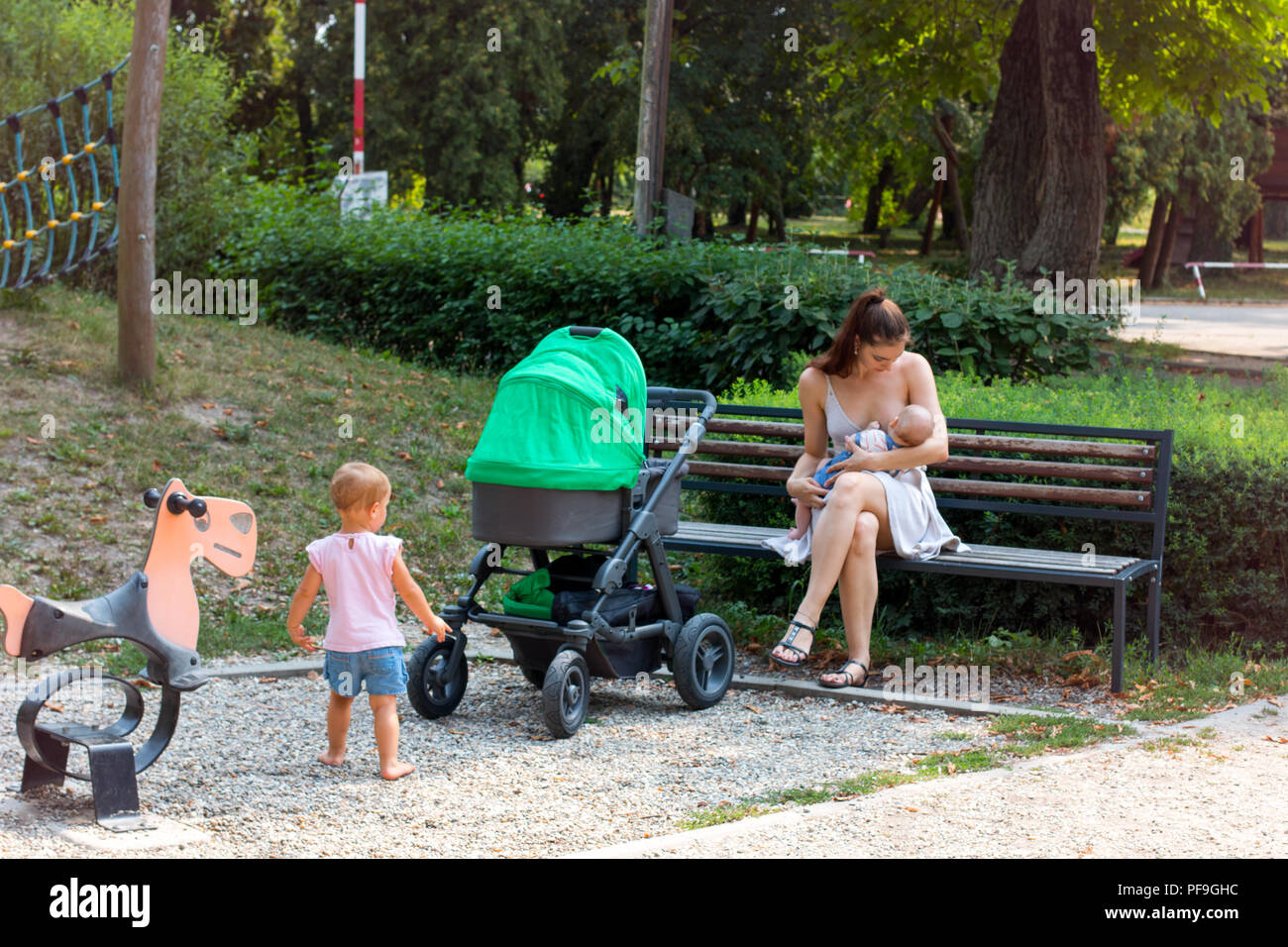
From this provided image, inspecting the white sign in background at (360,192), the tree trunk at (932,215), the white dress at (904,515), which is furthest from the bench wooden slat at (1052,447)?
the tree trunk at (932,215)

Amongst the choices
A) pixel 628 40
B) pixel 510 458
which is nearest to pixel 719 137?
pixel 628 40

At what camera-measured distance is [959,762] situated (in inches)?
174

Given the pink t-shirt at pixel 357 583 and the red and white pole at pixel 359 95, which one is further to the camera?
the red and white pole at pixel 359 95

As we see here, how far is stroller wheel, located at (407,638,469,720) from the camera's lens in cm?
493

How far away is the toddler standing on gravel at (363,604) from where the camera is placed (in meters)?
4.26

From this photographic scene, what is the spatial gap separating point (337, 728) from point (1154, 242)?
31.1m

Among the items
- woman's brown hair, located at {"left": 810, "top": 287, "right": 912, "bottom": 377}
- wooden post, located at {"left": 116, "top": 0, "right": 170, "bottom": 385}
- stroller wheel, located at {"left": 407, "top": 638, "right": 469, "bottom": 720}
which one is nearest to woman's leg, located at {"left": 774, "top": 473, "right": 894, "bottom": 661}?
woman's brown hair, located at {"left": 810, "top": 287, "right": 912, "bottom": 377}

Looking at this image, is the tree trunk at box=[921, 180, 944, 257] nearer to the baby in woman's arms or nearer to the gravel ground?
the baby in woman's arms

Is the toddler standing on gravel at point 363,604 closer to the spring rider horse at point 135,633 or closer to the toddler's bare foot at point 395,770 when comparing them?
the toddler's bare foot at point 395,770

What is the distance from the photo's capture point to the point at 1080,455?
5715mm

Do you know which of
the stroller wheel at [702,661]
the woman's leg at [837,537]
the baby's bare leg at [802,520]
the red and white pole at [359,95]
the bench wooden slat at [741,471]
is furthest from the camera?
the red and white pole at [359,95]

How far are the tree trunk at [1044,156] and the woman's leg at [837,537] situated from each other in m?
7.42

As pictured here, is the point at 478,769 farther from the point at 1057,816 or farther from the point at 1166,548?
the point at 1166,548

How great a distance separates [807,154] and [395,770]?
32389 millimetres
